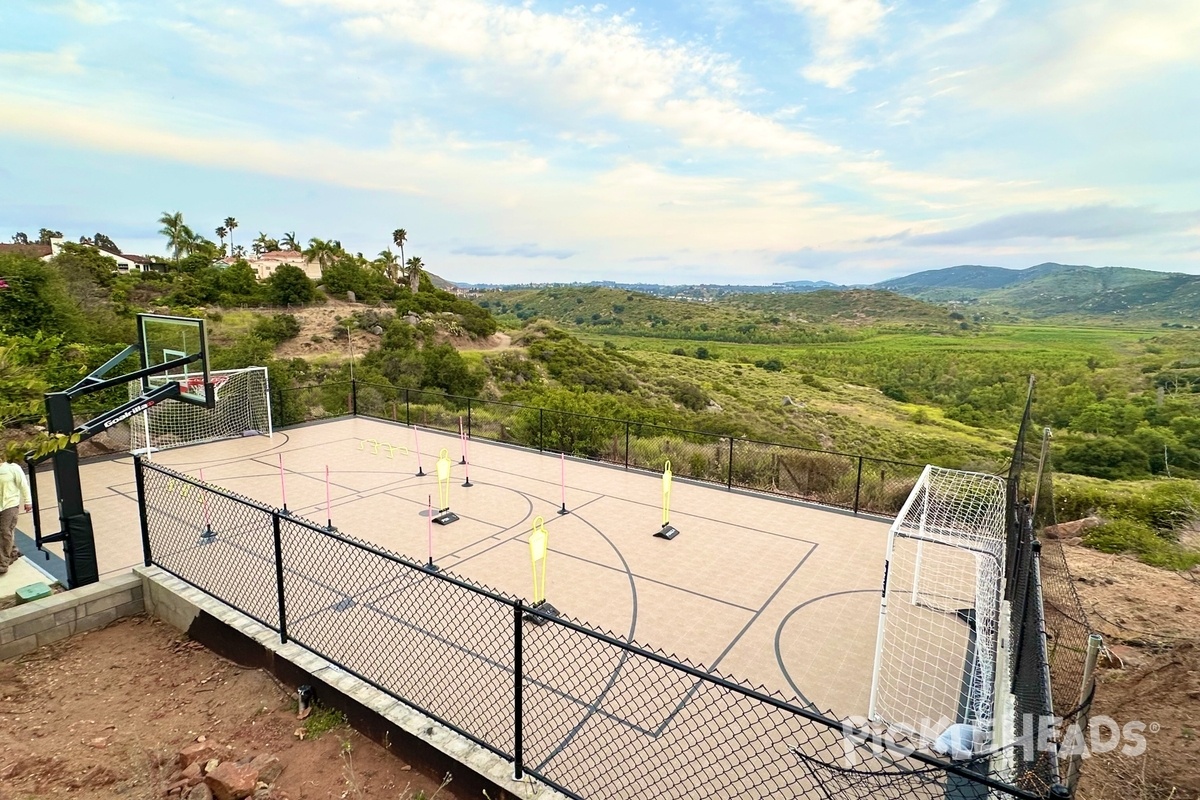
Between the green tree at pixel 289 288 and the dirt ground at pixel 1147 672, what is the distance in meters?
47.9

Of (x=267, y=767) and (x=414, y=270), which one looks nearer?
(x=267, y=767)

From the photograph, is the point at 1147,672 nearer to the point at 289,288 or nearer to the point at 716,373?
the point at 716,373

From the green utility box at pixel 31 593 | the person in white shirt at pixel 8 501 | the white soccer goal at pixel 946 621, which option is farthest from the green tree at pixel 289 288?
the white soccer goal at pixel 946 621

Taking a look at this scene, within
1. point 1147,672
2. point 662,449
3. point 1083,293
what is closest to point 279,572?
point 1147,672

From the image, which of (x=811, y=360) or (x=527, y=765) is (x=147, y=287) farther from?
(x=811, y=360)

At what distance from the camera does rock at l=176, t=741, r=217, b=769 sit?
371cm

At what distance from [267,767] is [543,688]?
7.06ft

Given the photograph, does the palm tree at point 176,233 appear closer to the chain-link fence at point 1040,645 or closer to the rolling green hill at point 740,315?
the rolling green hill at point 740,315

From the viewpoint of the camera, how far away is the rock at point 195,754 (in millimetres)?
3715

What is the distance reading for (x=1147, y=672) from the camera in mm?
5273

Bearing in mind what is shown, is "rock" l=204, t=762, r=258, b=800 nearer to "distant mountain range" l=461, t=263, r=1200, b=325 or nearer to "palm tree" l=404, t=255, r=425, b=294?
"palm tree" l=404, t=255, r=425, b=294

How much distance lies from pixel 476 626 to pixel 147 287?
48351 millimetres

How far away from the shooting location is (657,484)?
11.7m

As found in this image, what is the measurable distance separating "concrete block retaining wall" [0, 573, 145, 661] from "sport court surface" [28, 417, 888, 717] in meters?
1.29
